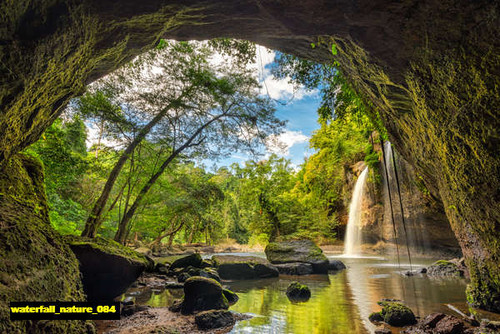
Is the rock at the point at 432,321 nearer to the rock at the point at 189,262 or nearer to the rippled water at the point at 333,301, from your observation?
the rippled water at the point at 333,301

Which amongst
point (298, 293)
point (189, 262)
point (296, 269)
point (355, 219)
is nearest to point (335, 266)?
point (296, 269)

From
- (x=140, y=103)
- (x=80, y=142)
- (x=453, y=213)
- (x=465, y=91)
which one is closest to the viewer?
(x=465, y=91)

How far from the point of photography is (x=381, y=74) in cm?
393

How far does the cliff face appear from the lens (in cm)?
254

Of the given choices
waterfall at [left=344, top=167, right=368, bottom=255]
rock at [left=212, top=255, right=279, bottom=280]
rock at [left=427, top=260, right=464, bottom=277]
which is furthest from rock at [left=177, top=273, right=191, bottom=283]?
waterfall at [left=344, top=167, right=368, bottom=255]

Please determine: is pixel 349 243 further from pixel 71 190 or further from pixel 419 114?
pixel 71 190

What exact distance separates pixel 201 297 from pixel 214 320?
988mm

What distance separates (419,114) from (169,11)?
14.5 ft

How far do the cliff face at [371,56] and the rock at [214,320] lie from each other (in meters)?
3.95

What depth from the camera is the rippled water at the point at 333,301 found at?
13.1ft

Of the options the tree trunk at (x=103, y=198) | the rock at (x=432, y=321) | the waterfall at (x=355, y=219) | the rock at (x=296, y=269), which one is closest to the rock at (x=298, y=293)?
the rock at (x=432, y=321)

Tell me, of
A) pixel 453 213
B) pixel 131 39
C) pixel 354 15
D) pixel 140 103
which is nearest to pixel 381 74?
pixel 354 15

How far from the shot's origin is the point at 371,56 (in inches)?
146

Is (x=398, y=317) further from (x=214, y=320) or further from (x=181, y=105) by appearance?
(x=181, y=105)
